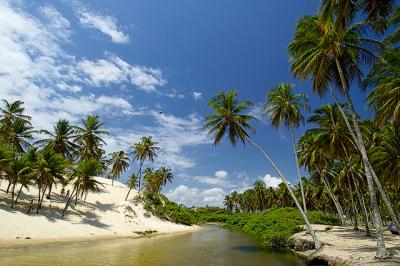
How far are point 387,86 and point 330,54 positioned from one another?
419cm

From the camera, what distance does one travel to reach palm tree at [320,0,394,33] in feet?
53.0

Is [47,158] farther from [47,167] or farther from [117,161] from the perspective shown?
[117,161]

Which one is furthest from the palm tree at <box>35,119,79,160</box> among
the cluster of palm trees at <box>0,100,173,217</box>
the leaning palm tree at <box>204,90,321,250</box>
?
the leaning palm tree at <box>204,90,321,250</box>

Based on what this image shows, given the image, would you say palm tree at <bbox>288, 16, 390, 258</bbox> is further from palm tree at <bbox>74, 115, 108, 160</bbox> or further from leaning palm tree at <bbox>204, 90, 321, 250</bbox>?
palm tree at <bbox>74, 115, 108, 160</bbox>

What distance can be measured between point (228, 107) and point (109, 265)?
18.2 metres

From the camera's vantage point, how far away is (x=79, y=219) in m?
36.4

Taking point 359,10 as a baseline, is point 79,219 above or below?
below

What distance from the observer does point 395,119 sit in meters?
18.0

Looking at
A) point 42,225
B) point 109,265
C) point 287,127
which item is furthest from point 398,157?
point 42,225

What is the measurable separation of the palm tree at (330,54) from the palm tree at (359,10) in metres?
1.94

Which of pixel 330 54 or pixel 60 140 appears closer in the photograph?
pixel 330 54

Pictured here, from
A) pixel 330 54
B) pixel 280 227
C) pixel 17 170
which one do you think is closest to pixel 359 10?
pixel 330 54

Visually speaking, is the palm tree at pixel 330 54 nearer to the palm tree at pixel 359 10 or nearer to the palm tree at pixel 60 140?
the palm tree at pixel 359 10

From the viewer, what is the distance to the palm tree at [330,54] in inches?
791
